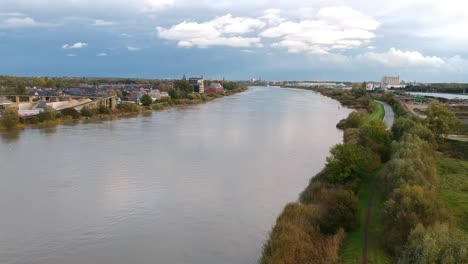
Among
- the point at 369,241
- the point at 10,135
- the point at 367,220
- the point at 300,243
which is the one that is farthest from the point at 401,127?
the point at 10,135

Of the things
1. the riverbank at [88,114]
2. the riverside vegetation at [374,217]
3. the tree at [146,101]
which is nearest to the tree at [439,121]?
the riverside vegetation at [374,217]

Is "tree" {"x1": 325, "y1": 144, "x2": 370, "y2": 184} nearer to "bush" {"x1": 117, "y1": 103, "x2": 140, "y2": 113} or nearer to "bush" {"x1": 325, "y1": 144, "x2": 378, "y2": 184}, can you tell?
"bush" {"x1": 325, "y1": 144, "x2": 378, "y2": 184}

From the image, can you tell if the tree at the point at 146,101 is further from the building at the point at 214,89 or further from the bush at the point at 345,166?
the bush at the point at 345,166

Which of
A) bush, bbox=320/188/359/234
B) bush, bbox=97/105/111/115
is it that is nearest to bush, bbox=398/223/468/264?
bush, bbox=320/188/359/234

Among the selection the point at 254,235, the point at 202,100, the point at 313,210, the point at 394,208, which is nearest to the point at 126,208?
the point at 254,235

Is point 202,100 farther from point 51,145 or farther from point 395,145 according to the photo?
point 395,145
